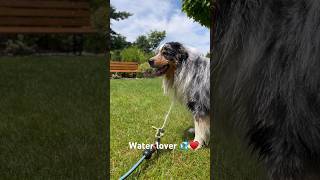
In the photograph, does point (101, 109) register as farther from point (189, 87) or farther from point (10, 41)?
point (10, 41)

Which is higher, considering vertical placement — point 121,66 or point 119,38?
point 119,38

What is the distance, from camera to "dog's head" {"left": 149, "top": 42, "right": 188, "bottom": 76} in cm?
226

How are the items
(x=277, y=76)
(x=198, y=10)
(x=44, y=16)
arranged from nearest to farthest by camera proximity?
(x=277, y=76) → (x=198, y=10) → (x=44, y=16)

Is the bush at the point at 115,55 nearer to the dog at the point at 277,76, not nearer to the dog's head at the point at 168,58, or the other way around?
the dog's head at the point at 168,58

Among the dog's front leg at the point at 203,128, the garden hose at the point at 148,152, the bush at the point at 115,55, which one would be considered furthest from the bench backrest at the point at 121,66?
the dog's front leg at the point at 203,128

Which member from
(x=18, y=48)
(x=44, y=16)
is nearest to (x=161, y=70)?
(x=18, y=48)

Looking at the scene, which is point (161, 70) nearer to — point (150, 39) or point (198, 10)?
point (150, 39)

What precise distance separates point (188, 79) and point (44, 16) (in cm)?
814

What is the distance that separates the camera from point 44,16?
10000 mm

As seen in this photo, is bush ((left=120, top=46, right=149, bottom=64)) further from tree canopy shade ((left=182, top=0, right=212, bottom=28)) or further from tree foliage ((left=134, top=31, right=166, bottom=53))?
tree canopy shade ((left=182, top=0, right=212, bottom=28))

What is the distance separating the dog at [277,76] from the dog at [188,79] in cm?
70

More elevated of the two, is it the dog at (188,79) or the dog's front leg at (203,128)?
the dog at (188,79)

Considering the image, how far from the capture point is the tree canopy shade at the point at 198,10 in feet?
6.45

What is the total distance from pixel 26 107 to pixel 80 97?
0.49m
